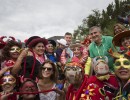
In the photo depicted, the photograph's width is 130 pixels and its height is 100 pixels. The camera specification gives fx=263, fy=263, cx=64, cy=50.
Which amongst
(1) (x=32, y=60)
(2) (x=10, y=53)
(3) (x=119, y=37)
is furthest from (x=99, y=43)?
(2) (x=10, y=53)

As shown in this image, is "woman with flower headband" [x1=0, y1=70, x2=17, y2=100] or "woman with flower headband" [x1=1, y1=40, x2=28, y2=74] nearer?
"woman with flower headband" [x1=0, y1=70, x2=17, y2=100]

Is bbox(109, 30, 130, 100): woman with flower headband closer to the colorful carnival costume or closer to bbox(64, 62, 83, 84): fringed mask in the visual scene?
the colorful carnival costume

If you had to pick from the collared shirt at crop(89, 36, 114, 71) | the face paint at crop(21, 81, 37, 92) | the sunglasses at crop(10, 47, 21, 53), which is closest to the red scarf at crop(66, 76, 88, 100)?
the face paint at crop(21, 81, 37, 92)

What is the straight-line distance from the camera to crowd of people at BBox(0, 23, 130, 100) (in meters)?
3.84

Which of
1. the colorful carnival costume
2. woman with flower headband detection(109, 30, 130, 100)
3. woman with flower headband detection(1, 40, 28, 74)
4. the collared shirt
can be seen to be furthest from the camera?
the collared shirt

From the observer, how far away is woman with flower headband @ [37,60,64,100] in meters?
4.31

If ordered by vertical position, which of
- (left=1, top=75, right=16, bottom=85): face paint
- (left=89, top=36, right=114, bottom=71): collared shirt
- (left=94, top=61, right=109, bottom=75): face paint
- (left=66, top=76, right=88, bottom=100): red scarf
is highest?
(left=89, top=36, right=114, bottom=71): collared shirt

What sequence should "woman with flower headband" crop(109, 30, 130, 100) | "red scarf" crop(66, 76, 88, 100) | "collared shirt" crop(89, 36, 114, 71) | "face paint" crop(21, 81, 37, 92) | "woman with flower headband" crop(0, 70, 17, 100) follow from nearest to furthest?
"woman with flower headband" crop(109, 30, 130, 100), "red scarf" crop(66, 76, 88, 100), "face paint" crop(21, 81, 37, 92), "woman with flower headband" crop(0, 70, 17, 100), "collared shirt" crop(89, 36, 114, 71)

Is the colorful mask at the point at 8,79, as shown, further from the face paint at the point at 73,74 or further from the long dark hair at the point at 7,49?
the face paint at the point at 73,74

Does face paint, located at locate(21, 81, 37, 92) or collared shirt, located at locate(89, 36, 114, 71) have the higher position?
collared shirt, located at locate(89, 36, 114, 71)

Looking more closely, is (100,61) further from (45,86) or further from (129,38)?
(45,86)

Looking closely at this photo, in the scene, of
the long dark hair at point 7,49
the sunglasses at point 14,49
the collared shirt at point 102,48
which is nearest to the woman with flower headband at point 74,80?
the collared shirt at point 102,48

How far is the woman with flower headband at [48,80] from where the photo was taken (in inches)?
170

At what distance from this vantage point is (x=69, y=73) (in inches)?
161
